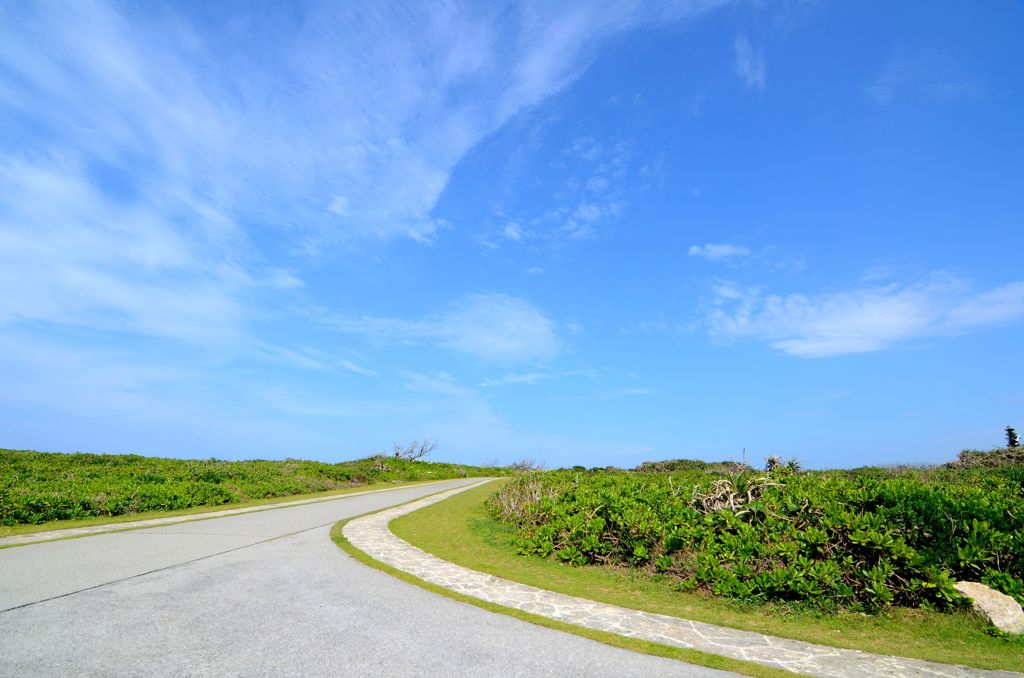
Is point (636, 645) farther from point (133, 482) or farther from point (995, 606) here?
point (133, 482)

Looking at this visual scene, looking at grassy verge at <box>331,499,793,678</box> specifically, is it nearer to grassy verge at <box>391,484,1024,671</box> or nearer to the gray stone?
grassy verge at <box>391,484,1024,671</box>

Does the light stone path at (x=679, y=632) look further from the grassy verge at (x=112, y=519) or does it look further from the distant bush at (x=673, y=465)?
the distant bush at (x=673, y=465)

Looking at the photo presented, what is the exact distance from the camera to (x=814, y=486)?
10859 millimetres

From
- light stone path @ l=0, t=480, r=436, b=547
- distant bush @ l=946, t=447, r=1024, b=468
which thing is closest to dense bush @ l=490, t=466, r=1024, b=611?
light stone path @ l=0, t=480, r=436, b=547

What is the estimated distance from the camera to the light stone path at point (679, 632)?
6.02 meters

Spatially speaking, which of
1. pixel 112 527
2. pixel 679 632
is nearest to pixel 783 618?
pixel 679 632

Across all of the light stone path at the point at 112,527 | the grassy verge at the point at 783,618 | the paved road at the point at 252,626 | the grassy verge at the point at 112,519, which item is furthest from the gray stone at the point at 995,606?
the grassy verge at the point at 112,519

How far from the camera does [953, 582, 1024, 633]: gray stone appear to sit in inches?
285

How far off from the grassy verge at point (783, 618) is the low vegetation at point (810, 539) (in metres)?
0.34

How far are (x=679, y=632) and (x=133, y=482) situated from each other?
72.4 ft

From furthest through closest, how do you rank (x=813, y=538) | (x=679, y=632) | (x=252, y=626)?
(x=813, y=538)
(x=679, y=632)
(x=252, y=626)

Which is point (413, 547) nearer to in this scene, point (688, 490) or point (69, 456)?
point (688, 490)

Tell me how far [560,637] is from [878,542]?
5834mm

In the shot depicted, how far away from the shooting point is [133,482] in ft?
66.7
